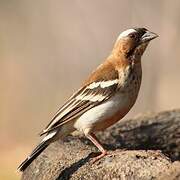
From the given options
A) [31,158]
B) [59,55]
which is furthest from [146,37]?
[59,55]

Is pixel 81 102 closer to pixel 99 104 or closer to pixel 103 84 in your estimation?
pixel 99 104

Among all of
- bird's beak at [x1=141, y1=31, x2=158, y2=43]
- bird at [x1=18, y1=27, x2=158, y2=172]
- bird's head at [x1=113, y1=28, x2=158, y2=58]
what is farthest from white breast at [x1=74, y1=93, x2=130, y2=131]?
bird's beak at [x1=141, y1=31, x2=158, y2=43]

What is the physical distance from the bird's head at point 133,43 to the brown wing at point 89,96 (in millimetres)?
291

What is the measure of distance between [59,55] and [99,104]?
10.9 metres

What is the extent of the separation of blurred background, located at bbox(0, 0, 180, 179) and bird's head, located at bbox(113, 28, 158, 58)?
5624mm

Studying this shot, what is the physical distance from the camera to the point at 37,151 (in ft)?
25.6

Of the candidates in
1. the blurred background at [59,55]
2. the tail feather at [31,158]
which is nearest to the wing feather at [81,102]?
the tail feather at [31,158]

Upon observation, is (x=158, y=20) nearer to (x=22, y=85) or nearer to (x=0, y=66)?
(x=22, y=85)

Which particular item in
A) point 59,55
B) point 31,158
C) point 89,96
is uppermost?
point 89,96

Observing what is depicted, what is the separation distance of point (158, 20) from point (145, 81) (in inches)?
47.4

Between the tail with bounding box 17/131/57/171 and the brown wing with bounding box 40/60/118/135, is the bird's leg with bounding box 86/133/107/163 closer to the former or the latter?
the brown wing with bounding box 40/60/118/135

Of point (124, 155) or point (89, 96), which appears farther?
point (89, 96)

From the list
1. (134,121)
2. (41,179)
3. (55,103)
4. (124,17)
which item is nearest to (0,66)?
(55,103)

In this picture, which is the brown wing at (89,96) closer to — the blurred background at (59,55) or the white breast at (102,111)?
the white breast at (102,111)
